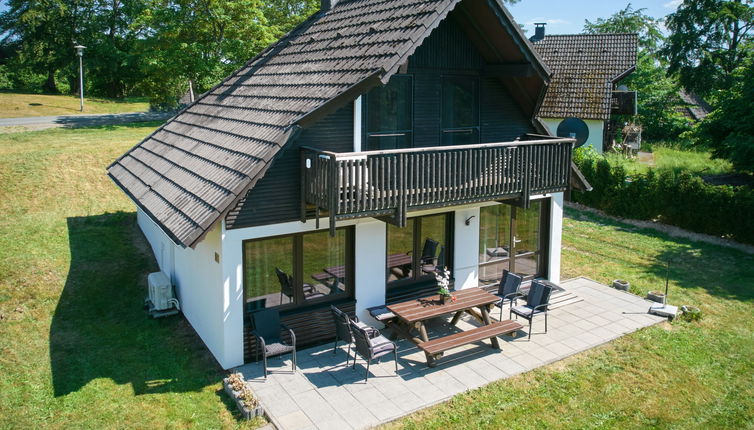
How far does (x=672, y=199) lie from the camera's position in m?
20.7

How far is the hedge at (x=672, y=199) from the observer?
18.8 meters

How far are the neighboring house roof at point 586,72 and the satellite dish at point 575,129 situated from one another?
375mm

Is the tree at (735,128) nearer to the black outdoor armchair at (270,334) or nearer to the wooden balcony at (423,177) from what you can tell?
the wooden balcony at (423,177)

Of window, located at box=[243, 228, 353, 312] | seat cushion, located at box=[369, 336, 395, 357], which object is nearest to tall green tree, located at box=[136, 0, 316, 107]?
window, located at box=[243, 228, 353, 312]

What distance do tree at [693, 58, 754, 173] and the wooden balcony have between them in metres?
12.0

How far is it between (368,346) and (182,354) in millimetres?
3568

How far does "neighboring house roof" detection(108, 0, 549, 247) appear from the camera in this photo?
10.1 meters

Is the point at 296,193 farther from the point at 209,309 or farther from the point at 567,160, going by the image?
the point at 567,160

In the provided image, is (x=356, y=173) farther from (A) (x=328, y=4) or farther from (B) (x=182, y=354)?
(A) (x=328, y=4)

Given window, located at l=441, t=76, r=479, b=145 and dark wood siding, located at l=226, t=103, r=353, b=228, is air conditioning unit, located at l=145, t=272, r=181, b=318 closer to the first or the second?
dark wood siding, located at l=226, t=103, r=353, b=228

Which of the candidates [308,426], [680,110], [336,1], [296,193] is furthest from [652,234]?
[680,110]

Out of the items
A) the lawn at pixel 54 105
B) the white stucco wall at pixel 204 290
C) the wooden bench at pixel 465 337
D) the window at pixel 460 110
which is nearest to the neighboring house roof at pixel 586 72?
the window at pixel 460 110

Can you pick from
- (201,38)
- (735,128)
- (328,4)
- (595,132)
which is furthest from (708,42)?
(328,4)

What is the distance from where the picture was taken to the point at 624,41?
30859mm
